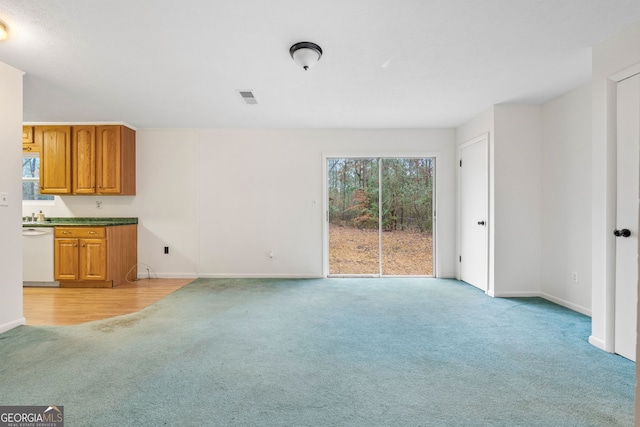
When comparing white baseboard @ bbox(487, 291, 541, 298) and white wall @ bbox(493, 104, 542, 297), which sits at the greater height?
white wall @ bbox(493, 104, 542, 297)

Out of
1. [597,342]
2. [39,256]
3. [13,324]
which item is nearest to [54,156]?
[39,256]

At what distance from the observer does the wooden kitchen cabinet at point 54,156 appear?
4561 millimetres

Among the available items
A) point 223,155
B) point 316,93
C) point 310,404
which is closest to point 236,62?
point 316,93

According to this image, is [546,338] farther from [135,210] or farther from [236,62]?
[135,210]

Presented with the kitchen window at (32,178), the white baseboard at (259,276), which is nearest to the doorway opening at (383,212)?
the white baseboard at (259,276)

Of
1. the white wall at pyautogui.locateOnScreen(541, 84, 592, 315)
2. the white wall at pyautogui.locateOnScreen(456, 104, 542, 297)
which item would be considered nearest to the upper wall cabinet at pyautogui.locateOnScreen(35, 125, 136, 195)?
the white wall at pyautogui.locateOnScreen(456, 104, 542, 297)

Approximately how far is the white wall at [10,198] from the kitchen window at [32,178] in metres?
2.58

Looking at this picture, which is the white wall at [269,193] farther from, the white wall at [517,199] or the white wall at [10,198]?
the white wall at [10,198]

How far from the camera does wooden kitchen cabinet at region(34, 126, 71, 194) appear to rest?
4.56 metres

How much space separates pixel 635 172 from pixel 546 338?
4.88ft

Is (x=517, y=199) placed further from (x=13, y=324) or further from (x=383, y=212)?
(x=13, y=324)

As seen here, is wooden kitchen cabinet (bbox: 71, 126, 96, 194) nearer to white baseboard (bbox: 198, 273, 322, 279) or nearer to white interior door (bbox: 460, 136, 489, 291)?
white baseboard (bbox: 198, 273, 322, 279)

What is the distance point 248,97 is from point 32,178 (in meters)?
4.18

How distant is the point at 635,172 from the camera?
6.98 ft
